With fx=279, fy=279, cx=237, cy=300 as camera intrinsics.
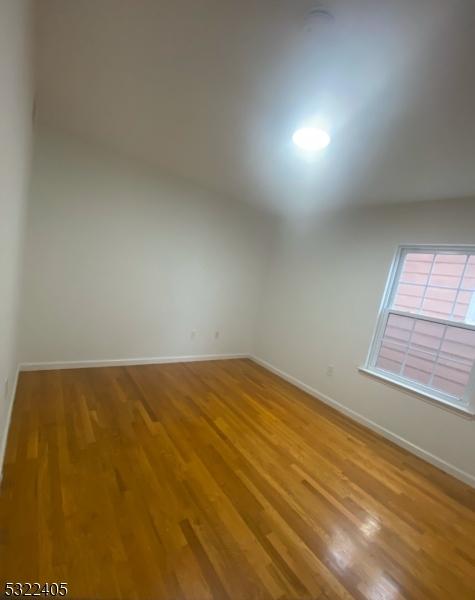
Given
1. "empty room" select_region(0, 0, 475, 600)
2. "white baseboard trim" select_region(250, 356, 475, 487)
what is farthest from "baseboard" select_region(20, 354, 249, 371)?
"white baseboard trim" select_region(250, 356, 475, 487)

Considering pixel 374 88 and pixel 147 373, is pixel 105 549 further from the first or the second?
pixel 374 88

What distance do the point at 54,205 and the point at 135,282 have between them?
3.65 ft

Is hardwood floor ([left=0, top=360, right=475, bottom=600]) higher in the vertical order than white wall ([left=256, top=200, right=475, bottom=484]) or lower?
lower

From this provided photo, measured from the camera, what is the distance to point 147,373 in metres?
3.37

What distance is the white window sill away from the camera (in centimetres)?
233

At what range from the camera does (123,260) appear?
10.7 feet

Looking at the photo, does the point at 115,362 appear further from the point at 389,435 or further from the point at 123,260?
the point at 389,435

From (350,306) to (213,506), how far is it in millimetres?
2425

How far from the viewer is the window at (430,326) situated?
245 cm

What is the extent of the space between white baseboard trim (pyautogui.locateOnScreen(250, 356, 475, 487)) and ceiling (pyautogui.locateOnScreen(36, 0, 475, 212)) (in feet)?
7.53

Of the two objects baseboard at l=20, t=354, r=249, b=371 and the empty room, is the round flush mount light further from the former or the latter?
baseboard at l=20, t=354, r=249, b=371

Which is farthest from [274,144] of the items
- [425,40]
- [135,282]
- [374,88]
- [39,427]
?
[39,427]

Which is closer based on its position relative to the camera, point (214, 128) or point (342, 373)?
point (214, 128)

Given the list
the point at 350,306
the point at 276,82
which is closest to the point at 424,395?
the point at 350,306
